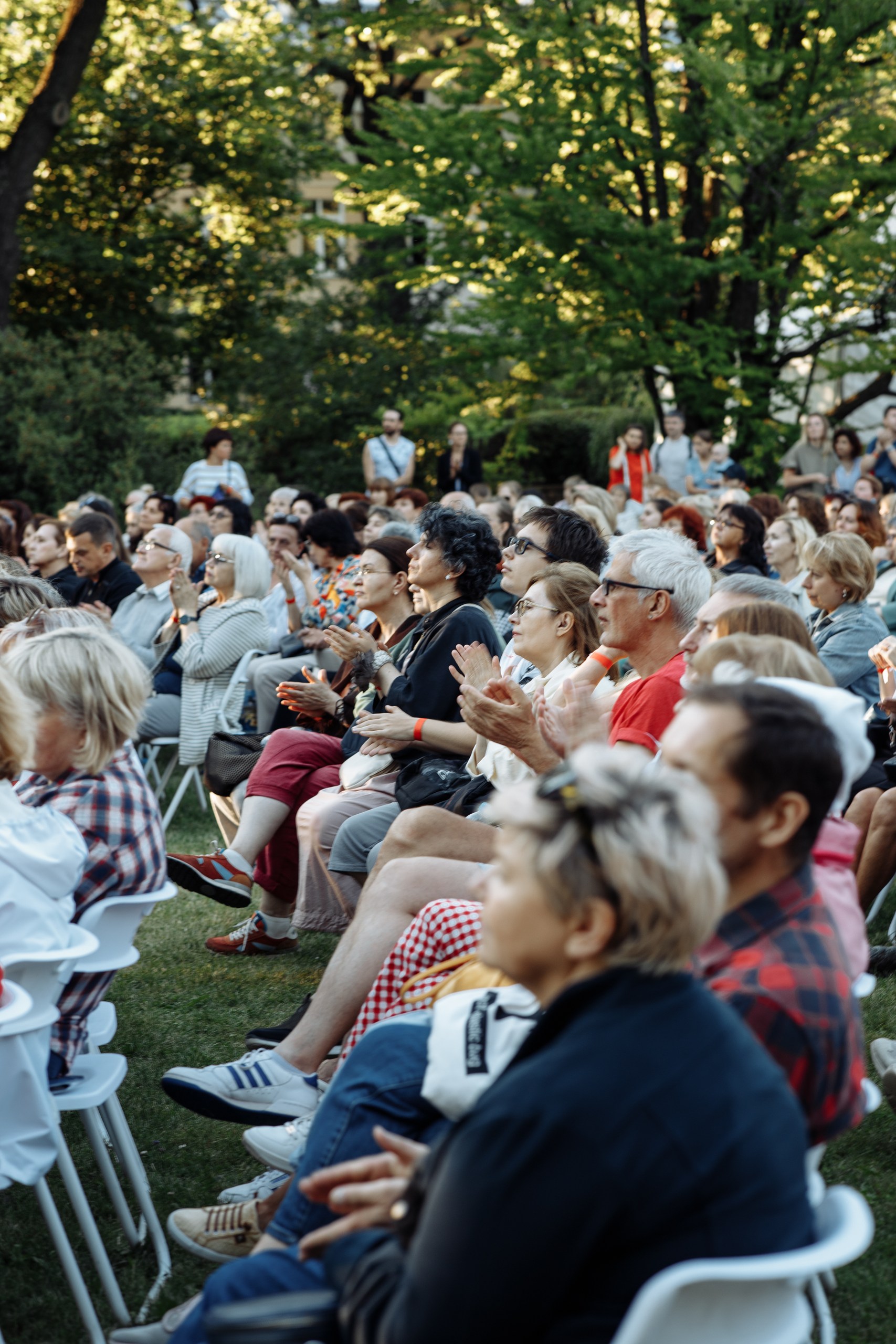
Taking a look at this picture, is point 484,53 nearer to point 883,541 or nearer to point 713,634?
point 883,541

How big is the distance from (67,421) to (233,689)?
35.7 ft

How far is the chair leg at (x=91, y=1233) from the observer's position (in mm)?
2484

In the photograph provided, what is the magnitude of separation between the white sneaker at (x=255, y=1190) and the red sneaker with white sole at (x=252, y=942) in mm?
2159

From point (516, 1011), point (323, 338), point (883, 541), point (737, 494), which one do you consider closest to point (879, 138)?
point (737, 494)

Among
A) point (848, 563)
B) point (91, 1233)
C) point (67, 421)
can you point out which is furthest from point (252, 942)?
point (67, 421)

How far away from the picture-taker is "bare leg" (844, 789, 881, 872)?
5.07 metres

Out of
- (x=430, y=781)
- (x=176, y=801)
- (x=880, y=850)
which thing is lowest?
(x=176, y=801)

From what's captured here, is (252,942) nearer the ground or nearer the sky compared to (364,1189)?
nearer the ground

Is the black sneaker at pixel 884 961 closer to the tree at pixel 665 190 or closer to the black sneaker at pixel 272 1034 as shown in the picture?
the black sneaker at pixel 272 1034

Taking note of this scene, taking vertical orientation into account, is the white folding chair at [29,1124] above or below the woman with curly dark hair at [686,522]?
below

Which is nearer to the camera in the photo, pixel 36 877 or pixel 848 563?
pixel 36 877

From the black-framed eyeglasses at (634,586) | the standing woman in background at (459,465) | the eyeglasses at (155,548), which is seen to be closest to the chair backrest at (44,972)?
the black-framed eyeglasses at (634,586)

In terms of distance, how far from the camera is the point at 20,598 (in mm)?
4840

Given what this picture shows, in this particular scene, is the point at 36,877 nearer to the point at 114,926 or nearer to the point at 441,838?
the point at 114,926
